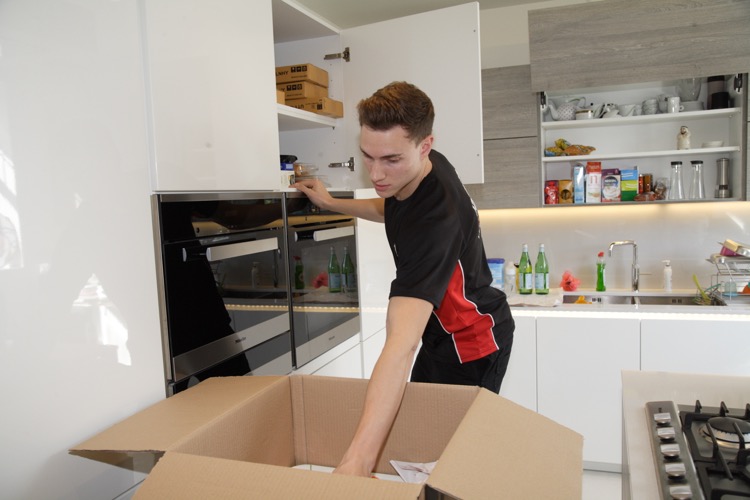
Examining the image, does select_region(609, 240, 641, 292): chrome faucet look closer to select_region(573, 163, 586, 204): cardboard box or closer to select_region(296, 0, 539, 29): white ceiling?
select_region(573, 163, 586, 204): cardboard box

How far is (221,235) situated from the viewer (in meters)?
1.53

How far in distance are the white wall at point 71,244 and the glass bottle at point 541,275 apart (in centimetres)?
244

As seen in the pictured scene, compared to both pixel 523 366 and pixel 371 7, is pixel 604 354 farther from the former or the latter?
pixel 371 7

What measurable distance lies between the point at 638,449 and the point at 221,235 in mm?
1121

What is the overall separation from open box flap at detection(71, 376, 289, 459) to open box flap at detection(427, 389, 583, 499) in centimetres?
47

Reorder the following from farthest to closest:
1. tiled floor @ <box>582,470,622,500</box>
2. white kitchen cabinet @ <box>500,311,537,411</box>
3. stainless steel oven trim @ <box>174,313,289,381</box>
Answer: white kitchen cabinet @ <box>500,311,537,411</box> → tiled floor @ <box>582,470,622,500</box> → stainless steel oven trim @ <box>174,313,289,381</box>

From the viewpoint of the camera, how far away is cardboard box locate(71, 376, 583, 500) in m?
0.70

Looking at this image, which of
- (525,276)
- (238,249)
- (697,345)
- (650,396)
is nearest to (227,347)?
A: (238,249)

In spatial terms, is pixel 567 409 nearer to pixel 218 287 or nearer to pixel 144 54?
pixel 218 287

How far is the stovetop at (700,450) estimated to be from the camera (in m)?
0.81

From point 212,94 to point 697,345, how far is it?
2467 mm

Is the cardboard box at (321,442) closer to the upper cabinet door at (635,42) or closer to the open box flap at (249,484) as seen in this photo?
the open box flap at (249,484)

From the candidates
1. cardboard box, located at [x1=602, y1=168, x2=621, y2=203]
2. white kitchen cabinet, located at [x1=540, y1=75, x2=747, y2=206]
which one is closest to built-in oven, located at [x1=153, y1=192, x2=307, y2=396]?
white kitchen cabinet, located at [x1=540, y1=75, x2=747, y2=206]

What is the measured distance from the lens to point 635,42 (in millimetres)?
2734
